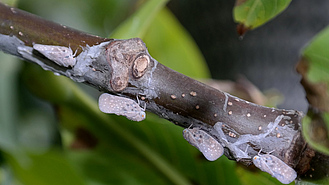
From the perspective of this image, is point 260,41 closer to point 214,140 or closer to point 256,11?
point 256,11

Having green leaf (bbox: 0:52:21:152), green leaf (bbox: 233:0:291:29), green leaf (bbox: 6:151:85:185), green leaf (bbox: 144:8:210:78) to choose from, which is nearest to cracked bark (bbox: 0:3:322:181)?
green leaf (bbox: 233:0:291:29)

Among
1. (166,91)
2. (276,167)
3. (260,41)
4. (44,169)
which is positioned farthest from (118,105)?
(260,41)

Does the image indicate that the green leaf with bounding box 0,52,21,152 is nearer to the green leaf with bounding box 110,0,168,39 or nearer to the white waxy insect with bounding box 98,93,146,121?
the green leaf with bounding box 110,0,168,39

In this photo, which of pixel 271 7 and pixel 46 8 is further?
pixel 46 8

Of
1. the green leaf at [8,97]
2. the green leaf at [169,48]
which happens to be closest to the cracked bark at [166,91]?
the green leaf at [8,97]

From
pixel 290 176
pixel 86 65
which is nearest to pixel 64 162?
pixel 86 65

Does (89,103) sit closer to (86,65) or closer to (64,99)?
(64,99)

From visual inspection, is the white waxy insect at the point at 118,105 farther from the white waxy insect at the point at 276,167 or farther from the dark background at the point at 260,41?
the dark background at the point at 260,41
